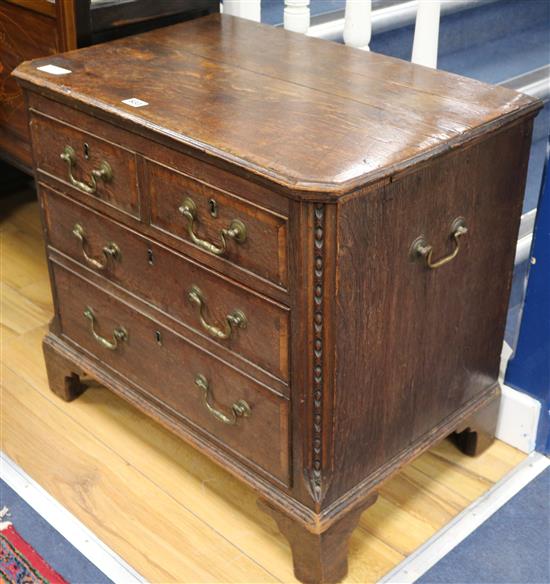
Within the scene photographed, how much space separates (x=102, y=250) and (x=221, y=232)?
0.38 meters

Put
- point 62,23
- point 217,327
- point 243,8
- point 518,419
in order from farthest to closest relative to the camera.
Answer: point 243,8, point 518,419, point 62,23, point 217,327

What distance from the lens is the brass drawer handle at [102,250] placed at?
5.50 ft

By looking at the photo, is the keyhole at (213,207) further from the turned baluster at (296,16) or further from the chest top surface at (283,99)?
the turned baluster at (296,16)

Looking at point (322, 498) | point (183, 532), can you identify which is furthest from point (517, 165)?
point (183, 532)

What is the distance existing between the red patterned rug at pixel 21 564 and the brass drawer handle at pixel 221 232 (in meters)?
0.63

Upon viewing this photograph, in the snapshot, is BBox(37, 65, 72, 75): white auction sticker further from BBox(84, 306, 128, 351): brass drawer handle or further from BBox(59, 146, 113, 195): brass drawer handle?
BBox(84, 306, 128, 351): brass drawer handle

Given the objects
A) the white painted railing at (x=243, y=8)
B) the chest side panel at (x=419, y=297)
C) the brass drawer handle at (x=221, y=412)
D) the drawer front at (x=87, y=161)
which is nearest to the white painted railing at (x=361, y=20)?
the white painted railing at (x=243, y=8)

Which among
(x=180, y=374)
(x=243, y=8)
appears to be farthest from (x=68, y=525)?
(x=243, y=8)

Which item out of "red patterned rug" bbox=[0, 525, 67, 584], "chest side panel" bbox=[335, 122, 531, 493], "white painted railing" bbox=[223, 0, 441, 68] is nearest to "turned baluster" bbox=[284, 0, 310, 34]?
"white painted railing" bbox=[223, 0, 441, 68]

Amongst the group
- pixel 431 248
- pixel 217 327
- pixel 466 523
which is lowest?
pixel 466 523

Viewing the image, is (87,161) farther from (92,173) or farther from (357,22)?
(357,22)

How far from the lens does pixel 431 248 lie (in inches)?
56.7

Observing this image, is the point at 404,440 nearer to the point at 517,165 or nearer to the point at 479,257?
the point at 479,257

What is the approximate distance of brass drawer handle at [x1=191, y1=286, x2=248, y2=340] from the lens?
1.47 m
